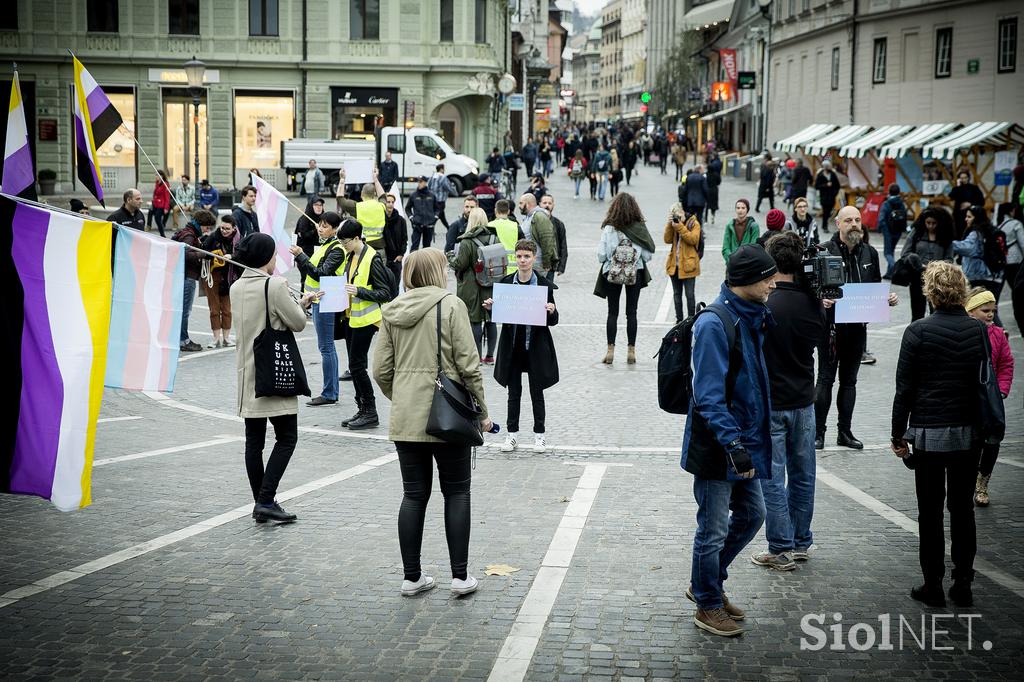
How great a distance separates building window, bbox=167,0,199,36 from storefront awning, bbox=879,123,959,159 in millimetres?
28227

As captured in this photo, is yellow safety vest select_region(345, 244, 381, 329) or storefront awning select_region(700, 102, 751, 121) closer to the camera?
yellow safety vest select_region(345, 244, 381, 329)

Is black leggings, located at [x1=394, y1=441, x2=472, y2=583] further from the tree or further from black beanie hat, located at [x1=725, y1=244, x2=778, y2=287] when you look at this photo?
the tree

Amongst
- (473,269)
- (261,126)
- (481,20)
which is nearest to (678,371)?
(473,269)

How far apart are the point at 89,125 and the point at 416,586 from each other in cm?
508

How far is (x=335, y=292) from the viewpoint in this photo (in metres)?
11.4

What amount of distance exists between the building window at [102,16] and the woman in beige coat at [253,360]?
142 feet

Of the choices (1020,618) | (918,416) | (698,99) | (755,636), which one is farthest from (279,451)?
(698,99)

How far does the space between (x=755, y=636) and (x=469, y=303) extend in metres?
7.89

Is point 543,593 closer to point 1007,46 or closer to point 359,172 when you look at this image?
point 359,172

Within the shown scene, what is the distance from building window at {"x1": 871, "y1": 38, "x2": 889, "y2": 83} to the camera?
4125 cm

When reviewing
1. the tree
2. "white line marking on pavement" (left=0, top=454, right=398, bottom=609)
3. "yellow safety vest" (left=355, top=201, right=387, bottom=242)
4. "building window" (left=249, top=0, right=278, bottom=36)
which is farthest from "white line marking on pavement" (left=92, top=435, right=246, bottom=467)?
the tree

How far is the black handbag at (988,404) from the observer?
654 cm

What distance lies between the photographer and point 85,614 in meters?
6.36

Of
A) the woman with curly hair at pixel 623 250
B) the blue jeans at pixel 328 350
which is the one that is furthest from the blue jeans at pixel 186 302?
the woman with curly hair at pixel 623 250
